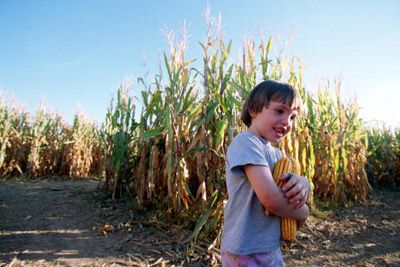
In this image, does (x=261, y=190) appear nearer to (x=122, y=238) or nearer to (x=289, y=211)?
(x=289, y=211)

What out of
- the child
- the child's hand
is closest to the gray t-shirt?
the child

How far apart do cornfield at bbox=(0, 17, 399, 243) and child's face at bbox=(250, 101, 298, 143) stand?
1611 mm

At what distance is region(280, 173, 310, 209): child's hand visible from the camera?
1.11 meters

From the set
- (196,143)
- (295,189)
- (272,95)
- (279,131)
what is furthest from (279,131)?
(196,143)

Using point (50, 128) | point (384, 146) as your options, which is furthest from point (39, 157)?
point (384, 146)

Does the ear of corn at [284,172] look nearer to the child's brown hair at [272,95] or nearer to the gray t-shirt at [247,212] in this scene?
the gray t-shirt at [247,212]

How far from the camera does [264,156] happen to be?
1246mm

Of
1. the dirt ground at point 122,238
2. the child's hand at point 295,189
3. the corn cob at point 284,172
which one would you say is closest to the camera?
the child's hand at point 295,189

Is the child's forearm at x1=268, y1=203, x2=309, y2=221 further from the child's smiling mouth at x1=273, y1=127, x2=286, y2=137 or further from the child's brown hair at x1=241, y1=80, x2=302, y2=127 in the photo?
the child's brown hair at x1=241, y1=80, x2=302, y2=127

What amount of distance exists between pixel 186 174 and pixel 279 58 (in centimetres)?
215

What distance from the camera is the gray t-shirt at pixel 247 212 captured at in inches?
47.4

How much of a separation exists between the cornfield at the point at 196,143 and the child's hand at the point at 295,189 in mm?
1798

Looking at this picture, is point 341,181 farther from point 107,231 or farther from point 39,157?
point 39,157

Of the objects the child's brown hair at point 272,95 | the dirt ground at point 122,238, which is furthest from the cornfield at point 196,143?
the child's brown hair at point 272,95
